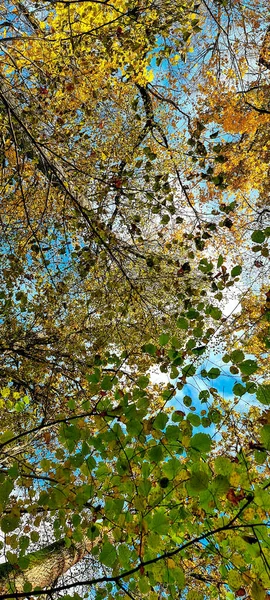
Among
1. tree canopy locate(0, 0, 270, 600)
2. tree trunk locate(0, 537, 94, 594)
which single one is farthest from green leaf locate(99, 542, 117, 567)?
tree trunk locate(0, 537, 94, 594)

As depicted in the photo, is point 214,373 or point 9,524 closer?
point 9,524

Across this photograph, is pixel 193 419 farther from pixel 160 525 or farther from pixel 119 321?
pixel 119 321

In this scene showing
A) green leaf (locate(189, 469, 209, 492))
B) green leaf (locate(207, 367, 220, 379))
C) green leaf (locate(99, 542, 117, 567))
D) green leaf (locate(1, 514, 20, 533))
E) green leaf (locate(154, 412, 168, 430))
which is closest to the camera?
green leaf (locate(189, 469, 209, 492))

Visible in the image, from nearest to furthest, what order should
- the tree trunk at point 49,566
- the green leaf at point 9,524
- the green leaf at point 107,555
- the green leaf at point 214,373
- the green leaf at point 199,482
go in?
the green leaf at point 199,482 < the green leaf at point 107,555 < the green leaf at point 9,524 < the green leaf at point 214,373 < the tree trunk at point 49,566

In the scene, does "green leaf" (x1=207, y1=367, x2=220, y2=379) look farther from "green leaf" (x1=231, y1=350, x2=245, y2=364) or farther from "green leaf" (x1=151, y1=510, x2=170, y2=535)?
"green leaf" (x1=151, y1=510, x2=170, y2=535)

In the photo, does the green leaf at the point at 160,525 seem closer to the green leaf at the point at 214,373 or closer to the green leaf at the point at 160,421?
the green leaf at the point at 160,421

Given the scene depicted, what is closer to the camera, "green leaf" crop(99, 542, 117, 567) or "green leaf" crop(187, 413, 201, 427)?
"green leaf" crop(99, 542, 117, 567)

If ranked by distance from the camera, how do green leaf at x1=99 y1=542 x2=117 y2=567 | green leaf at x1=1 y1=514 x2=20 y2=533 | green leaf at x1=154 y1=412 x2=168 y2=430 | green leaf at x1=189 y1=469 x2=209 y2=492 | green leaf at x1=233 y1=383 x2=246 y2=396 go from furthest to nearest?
1. green leaf at x1=233 y1=383 x2=246 y2=396
2. green leaf at x1=154 y1=412 x2=168 y2=430
3. green leaf at x1=1 y1=514 x2=20 y2=533
4. green leaf at x1=99 y1=542 x2=117 y2=567
5. green leaf at x1=189 y1=469 x2=209 y2=492

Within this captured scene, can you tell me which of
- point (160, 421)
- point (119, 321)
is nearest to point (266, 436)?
point (160, 421)

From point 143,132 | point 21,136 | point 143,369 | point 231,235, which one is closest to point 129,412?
point 21,136

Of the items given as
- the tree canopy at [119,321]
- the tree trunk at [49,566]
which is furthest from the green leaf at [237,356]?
the tree trunk at [49,566]

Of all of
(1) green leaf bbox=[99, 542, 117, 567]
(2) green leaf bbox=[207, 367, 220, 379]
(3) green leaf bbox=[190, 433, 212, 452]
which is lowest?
(1) green leaf bbox=[99, 542, 117, 567]

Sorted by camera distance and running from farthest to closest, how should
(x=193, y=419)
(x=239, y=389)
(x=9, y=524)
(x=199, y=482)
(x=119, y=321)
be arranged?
(x=119, y=321), (x=239, y=389), (x=193, y=419), (x=9, y=524), (x=199, y=482)

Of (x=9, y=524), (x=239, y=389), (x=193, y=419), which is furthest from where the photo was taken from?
(x=239, y=389)
